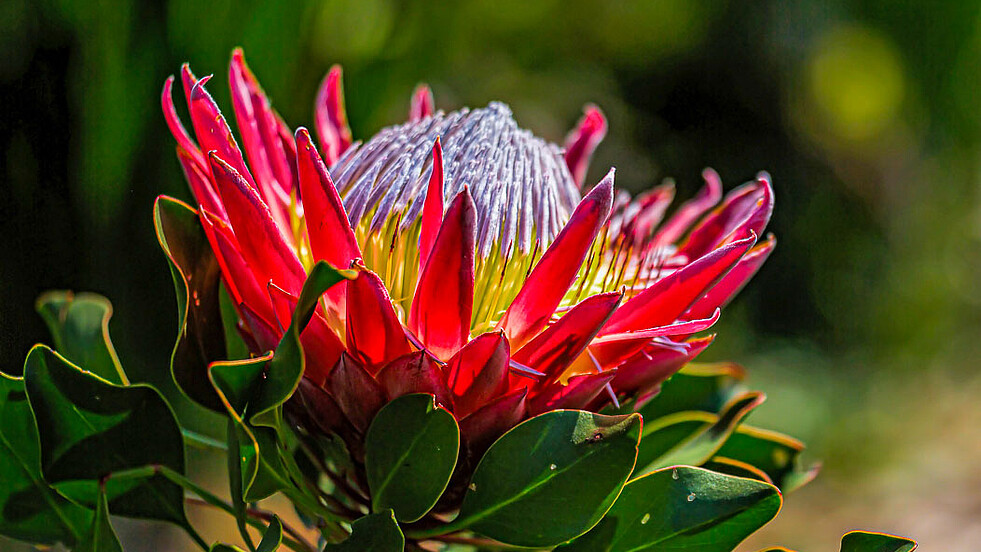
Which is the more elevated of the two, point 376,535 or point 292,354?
point 292,354

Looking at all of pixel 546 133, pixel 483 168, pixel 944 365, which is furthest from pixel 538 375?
pixel 944 365

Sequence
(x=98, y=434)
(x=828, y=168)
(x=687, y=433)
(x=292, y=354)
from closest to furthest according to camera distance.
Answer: (x=292, y=354) → (x=98, y=434) → (x=687, y=433) → (x=828, y=168)

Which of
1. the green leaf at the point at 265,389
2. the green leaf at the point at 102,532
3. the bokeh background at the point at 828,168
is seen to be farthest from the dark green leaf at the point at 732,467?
the bokeh background at the point at 828,168

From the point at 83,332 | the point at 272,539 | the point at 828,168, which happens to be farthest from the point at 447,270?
the point at 828,168

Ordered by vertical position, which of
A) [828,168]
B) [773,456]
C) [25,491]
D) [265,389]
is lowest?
[828,168]

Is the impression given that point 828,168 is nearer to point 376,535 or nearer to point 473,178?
point 473,178

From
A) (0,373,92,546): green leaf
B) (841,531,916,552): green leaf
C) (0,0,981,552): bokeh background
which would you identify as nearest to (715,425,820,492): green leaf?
(841,531,916,552): green leaf

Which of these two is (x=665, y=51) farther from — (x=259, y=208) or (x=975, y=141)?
(x=259, y=208)

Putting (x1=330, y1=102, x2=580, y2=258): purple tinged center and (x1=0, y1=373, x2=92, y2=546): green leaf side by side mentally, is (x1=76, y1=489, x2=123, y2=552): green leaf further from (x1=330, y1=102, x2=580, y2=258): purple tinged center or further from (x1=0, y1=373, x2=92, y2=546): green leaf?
(x1=330, y1=102, x2=580, y2=258): purple tinged center
